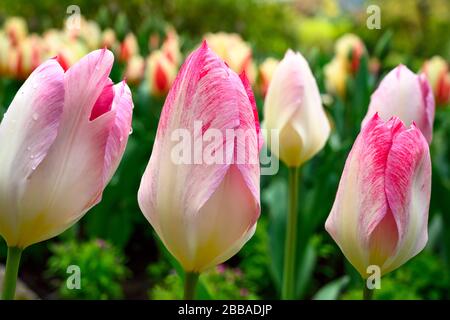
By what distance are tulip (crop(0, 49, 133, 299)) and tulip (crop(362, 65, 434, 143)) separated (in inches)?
17.7

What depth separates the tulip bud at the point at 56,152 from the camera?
692 mm

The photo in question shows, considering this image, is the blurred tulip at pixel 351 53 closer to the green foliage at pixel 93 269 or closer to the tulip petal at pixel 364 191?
the green foliage at pixel 93 269

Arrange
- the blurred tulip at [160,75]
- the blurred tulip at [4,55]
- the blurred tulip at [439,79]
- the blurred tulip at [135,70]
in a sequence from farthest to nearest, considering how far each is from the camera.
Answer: the blurred tulip at [135,70] → the blurred tulip at [4,55] → the blurred tulip at [439,79] → the blurred tulip at [160,75]

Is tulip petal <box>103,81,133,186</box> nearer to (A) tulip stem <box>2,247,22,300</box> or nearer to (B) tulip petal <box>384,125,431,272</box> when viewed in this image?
(A) tulip stem <box>2,247,22,300</box>

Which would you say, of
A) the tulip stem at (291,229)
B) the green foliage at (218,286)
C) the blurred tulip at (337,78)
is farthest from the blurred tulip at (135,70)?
the tulip stem at (291,229)

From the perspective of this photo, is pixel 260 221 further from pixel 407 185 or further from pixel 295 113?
pixel 407 185

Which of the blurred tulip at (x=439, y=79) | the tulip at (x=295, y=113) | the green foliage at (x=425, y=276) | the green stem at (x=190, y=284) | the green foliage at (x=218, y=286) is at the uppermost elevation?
the blurred tulip at (x=439, y=79)

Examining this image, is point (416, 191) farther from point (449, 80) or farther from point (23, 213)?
point (449, 80)

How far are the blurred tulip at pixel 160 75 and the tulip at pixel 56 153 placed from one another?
2356mm

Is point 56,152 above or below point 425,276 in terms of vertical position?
below

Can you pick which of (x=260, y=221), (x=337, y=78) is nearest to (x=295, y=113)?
(x=260, y=221)

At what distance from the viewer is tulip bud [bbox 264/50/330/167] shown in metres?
1.25

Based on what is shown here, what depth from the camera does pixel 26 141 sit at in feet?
2.29

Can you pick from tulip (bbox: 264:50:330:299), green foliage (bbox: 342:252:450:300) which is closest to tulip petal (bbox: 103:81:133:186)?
tulip (bbox: 264:50:330:299)
